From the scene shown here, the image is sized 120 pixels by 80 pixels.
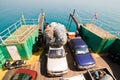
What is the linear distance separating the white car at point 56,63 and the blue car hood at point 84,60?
138cm


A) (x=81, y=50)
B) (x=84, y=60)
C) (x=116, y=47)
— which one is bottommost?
(x=84, y=60)

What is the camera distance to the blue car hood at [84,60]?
11.0 meters

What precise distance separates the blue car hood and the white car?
1.38 meters

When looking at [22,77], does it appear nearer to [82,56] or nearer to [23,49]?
[23,49]

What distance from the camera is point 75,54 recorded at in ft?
39.7

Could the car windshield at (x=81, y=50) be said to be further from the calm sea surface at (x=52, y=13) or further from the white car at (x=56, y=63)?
the calm sea surface at (x=52, y=13)

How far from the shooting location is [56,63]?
1075 cm

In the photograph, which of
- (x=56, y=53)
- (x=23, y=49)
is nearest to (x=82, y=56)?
(x=56, y=53)

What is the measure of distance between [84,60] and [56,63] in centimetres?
285

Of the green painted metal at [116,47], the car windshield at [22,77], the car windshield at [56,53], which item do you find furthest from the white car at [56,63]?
the green painted metal at [116,47]

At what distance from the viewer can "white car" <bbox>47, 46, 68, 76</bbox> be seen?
10.2 metres

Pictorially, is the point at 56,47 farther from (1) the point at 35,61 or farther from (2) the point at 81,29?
(2) the point at 81,29

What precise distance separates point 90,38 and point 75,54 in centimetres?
437

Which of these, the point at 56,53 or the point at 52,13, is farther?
the point at 52,13
